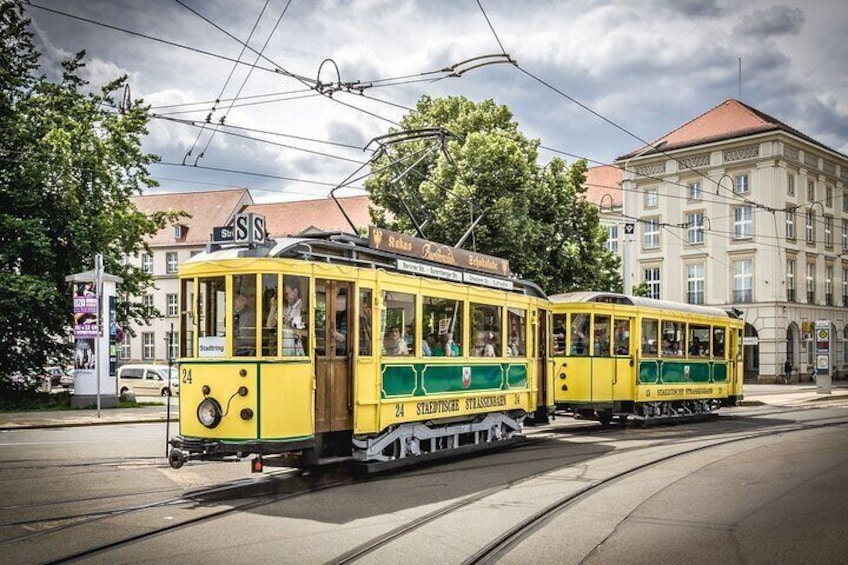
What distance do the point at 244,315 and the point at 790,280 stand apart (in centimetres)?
4921

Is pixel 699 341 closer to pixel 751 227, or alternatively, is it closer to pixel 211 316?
pixel 211 316

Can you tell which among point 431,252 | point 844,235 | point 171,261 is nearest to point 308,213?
point 171,261

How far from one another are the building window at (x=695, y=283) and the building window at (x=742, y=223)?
10.2 feet

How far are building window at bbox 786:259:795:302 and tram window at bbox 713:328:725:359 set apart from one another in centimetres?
3072

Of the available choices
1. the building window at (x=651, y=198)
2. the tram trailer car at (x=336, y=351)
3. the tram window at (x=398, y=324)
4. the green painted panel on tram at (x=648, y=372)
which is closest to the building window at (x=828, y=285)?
the building window at (x=651, y=198)

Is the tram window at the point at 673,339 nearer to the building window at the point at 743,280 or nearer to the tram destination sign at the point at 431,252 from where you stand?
the tram destination sign at the point at 431,252

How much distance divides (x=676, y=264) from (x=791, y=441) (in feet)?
132

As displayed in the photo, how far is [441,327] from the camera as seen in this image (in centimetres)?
1390

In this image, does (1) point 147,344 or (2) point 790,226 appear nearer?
(2) point 790,226

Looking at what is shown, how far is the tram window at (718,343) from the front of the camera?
2469 centimetres

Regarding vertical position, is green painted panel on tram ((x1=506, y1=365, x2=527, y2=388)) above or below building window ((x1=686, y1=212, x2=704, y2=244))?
below

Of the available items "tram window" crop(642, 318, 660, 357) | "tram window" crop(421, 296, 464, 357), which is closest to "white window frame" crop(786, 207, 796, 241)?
"tram window" crop(642, 318, 660, 357)

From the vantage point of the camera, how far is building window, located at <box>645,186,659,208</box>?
56.7 m

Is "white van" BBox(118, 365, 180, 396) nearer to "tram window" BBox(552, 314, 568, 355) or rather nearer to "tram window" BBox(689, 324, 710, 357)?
"tram window" BBox(552, 314, 568, 355)
